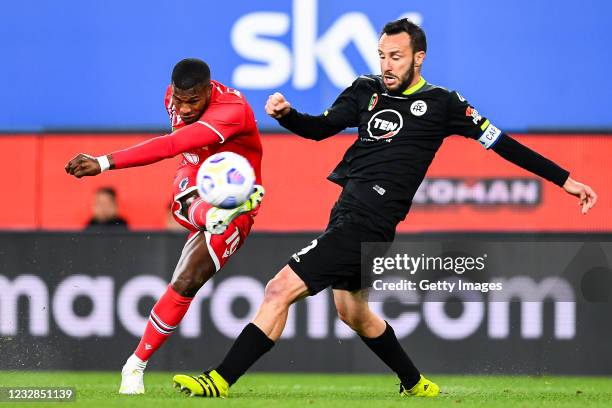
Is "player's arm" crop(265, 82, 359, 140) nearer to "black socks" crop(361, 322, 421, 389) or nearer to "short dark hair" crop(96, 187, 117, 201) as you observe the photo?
"black socks" crop(361, 322, 421, 389)

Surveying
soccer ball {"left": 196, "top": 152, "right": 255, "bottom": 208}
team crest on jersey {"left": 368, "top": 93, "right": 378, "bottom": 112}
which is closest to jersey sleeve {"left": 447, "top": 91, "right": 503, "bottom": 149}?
team crest on jersey {"left": 368, "top": 93, "right": 378, "bottom": 112}

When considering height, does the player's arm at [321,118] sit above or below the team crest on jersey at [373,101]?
below

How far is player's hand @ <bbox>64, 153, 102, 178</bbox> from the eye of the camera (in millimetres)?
7801

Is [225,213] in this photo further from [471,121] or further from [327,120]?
[471,121]

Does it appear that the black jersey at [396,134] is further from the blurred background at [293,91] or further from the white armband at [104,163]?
the blurred background at [293,91]

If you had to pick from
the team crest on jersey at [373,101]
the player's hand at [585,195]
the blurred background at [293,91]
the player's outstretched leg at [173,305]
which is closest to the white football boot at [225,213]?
the player's outstretched leg at [173,305]

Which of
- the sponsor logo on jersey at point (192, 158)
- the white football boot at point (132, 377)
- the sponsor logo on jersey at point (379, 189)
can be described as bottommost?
the white football boot at point (132, 377)

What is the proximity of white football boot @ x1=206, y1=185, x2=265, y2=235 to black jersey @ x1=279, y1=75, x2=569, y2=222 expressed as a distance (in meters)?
0.49

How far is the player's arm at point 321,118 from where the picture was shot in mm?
7996

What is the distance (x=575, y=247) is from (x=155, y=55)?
5.30 metres

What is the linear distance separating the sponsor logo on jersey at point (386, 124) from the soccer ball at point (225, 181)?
2.48 ft

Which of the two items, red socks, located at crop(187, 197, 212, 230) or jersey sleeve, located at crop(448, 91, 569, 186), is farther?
red socks, located at crop(187, 197, 212, 230)

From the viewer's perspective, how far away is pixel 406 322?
11.3 metres

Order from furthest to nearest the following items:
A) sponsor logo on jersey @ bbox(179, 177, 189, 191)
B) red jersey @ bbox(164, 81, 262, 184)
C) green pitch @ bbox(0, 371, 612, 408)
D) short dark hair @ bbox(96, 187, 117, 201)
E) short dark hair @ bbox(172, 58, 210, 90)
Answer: short dark hair @ bbox(96, 187, 117, 201)
sponsor logo on jersey @ bbox(179, 177, 189, 191)
red jersey @ bbox(164, 81, 262, 184)
short dark hair @ bbox(172, 58, 210, 90)
green pitch @ bbox(0, 371, 612, 408)
